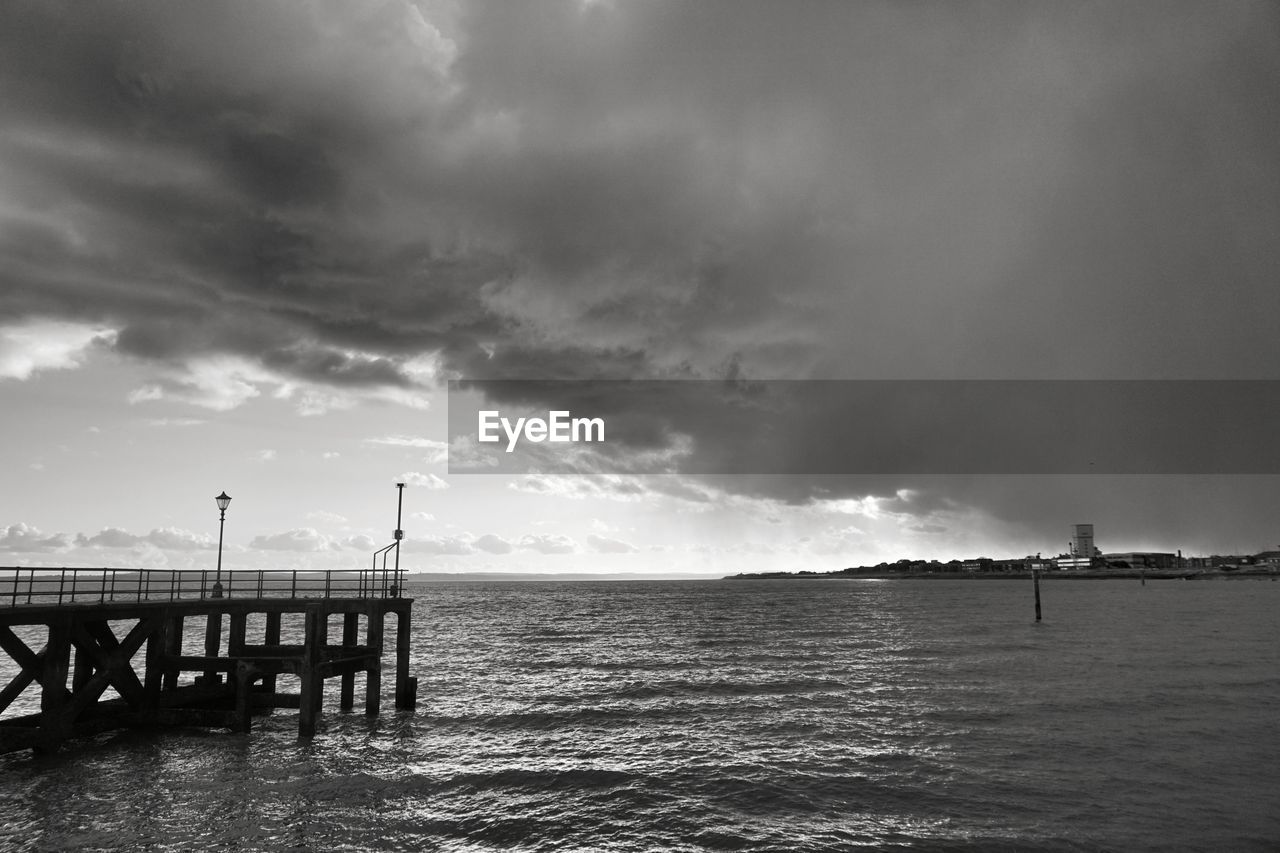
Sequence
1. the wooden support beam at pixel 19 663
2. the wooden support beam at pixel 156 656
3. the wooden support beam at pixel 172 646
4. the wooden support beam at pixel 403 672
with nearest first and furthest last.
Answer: the wooden support beam at pixel 19 663, the wooden support beam at pixel 156 656, the wooden support beam at pixel 172 646, the wooden support beam at pixel 403 672

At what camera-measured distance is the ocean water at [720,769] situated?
17.0 metres

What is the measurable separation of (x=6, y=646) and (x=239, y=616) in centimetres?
772

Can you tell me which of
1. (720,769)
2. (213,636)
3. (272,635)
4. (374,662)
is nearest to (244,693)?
(374,662)

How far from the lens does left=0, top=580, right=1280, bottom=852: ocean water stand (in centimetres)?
1702

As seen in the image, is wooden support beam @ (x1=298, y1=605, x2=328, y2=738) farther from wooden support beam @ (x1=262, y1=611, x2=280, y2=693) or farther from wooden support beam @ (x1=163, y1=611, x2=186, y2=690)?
wooden support beam @ (x1=262, y1=611, x2=280, y2=693)

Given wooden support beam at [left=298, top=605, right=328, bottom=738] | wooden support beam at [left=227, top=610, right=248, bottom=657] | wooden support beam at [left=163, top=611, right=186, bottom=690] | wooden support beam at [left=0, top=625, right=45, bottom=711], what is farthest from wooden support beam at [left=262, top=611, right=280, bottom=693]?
wooden support beam at [left=0, top=625, right=45, bottom=711]

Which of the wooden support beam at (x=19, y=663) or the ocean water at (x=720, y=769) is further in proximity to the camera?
the wooden support beam at (x=19, y=663)

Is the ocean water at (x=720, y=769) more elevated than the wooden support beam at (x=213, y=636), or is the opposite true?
the wooden support beam at (x=213, y=636)

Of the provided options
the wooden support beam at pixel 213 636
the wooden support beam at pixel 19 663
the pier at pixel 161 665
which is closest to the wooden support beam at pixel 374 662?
the pier at pixel 161 665

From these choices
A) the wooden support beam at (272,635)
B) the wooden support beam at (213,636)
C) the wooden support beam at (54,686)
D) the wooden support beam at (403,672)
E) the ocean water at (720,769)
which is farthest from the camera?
the wooden support beam at (272,635)

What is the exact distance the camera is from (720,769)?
73.7 feet

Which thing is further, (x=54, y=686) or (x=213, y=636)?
(x=213, y=636)

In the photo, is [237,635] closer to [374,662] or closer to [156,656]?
[156,656]

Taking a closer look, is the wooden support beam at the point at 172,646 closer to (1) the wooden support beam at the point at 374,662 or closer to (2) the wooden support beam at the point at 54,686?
(2) the wooden support beam at the point at 54,686
